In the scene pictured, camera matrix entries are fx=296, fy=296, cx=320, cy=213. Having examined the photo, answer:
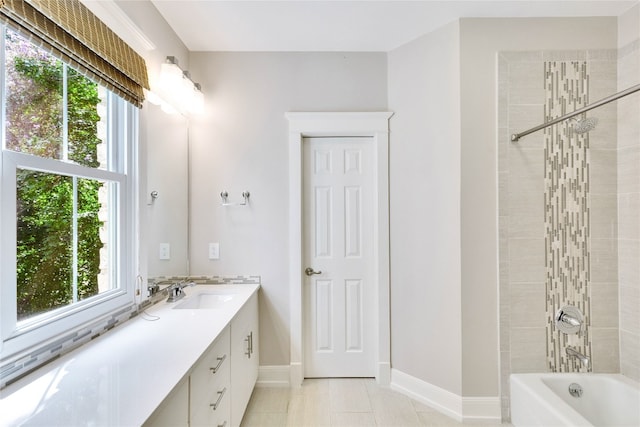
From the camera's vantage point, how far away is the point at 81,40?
3.77 feet

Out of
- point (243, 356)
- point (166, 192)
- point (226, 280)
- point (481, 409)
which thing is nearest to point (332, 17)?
point (166, 192)

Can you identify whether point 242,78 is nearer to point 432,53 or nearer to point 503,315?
point 432,53

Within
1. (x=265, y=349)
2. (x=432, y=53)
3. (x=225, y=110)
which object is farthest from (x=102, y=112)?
(x=432, y=53)

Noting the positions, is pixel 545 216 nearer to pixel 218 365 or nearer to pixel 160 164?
pixel 218 365

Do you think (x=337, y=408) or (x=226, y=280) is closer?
(x=337, y=408)

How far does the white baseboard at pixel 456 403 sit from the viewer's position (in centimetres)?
187

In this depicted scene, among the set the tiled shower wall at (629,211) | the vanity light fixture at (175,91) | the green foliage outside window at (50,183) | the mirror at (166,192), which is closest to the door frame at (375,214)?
the vanity light fixture at (175,91)

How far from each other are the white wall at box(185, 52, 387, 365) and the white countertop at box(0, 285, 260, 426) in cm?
89

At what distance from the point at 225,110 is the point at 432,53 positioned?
157cm

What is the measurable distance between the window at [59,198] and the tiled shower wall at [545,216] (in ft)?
7.36

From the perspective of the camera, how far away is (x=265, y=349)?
7.57 feet

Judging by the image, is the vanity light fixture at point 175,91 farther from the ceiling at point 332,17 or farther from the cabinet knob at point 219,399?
the cabinet knob at point 219,399

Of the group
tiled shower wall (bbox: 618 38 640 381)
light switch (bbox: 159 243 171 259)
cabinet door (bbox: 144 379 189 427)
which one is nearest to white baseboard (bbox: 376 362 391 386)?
tiled shower wall (bbox: 618 38 640 381)

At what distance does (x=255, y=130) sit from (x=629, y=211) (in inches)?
100
